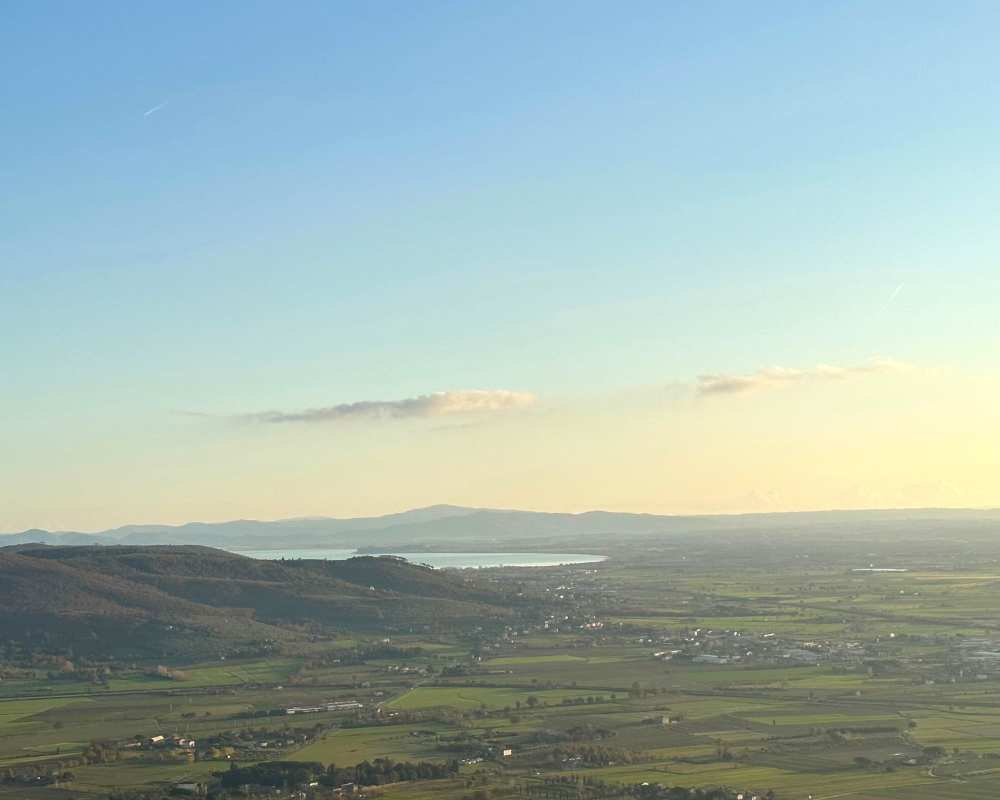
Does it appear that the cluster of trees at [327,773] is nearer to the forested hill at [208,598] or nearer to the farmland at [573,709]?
the farmland at [573,709]

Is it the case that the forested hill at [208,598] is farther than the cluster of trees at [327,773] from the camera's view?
Yes

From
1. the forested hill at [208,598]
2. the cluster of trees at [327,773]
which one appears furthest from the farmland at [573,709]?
the forested hill at [208,598]

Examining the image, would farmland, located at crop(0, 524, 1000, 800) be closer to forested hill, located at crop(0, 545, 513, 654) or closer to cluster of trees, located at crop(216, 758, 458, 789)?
cluster of trees, located at crop(216, 758, 458, 789)

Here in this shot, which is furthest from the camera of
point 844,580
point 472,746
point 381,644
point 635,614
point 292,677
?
point 844,580

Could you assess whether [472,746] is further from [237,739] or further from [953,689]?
[953,689]

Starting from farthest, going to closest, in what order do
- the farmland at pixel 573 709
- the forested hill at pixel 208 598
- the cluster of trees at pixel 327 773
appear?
the forested hill at pixel 208 598
the farmland at pixel 573 709
the cluster of trees at pixel 327 773

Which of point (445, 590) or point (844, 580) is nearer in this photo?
point (445, 590)

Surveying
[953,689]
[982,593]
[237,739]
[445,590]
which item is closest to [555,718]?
[237,739]

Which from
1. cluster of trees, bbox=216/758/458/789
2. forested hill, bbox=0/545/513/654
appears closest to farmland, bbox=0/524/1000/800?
cluster of trees, bbox=216/758/458/789
